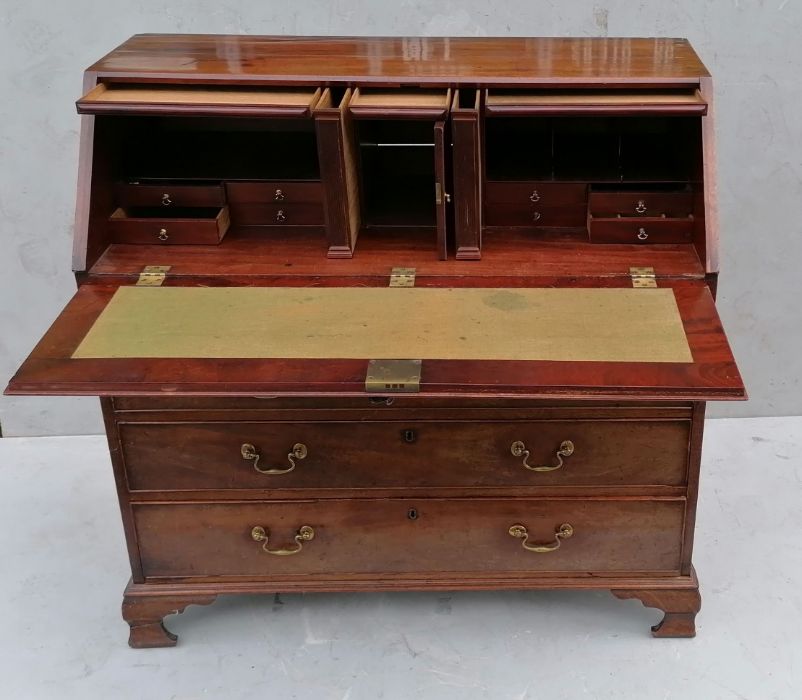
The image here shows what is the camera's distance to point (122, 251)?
2691 mm

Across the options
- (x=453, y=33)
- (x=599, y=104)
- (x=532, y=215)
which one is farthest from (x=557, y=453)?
(x=453, y=33)

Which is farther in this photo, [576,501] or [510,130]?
[510,130]

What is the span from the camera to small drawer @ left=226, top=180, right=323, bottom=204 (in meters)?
2.75

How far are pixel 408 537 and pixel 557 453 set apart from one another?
42 centimetres

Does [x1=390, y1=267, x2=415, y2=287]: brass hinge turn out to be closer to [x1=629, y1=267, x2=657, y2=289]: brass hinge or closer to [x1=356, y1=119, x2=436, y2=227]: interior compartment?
[x1=356, y1=119, x2=436, y2=227]: interior compartment

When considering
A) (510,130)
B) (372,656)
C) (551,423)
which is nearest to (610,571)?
(551,423)

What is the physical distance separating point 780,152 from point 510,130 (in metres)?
0.93

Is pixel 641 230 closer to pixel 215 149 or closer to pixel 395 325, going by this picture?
pixel 395 325

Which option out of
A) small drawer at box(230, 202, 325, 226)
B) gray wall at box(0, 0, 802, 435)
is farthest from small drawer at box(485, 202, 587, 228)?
gray wall at box(0, 0, 802, 435)

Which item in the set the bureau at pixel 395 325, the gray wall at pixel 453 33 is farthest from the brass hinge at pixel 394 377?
the gray wall at pixel 453 33

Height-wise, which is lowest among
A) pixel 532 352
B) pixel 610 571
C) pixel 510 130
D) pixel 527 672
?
pixel 527 672

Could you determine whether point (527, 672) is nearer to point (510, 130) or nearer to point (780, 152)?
point (510, 130)

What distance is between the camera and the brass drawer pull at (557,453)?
95.1 inches

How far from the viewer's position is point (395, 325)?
234 cm
